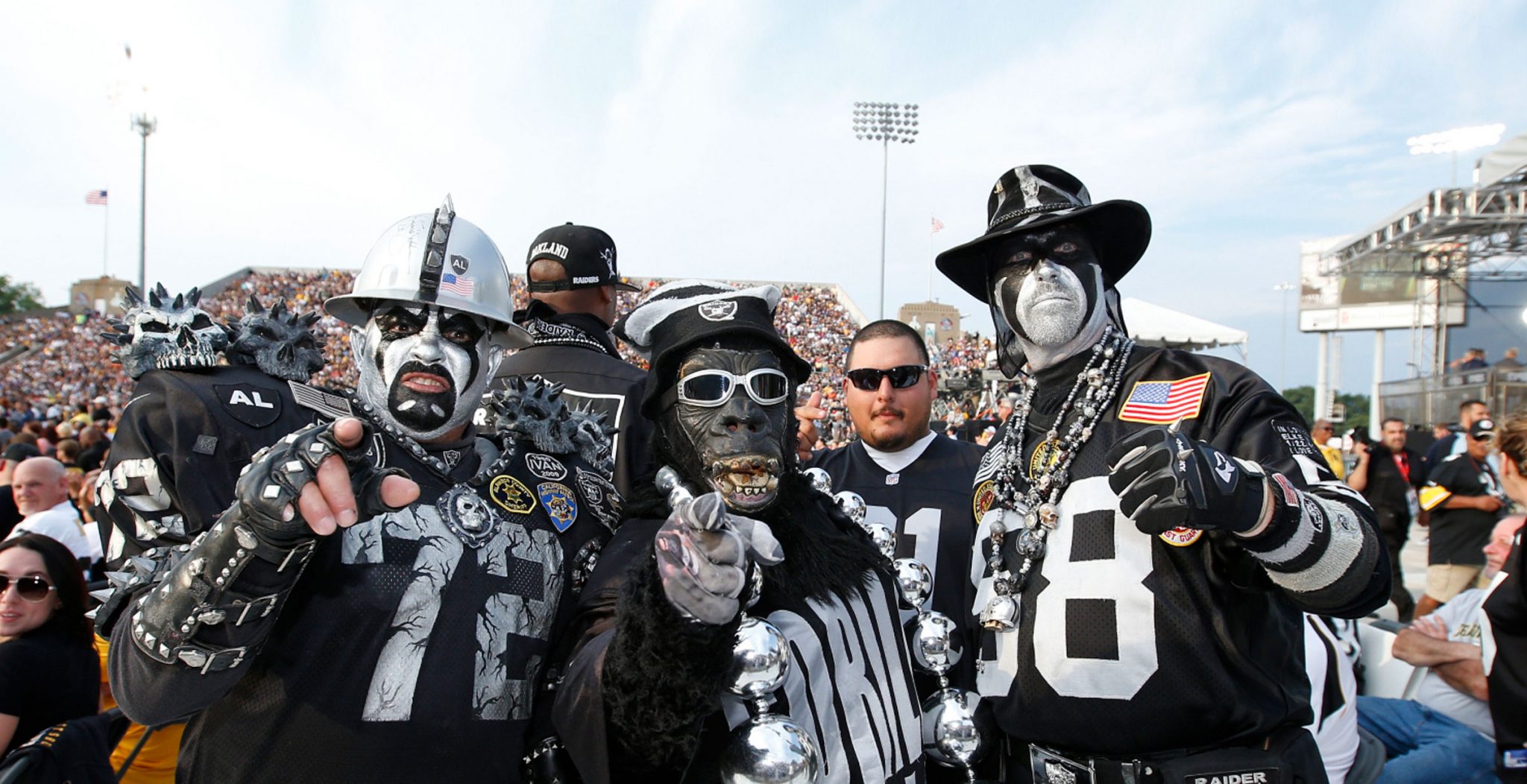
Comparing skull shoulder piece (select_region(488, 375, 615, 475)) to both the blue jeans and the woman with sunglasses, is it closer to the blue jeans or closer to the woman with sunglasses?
the woman with sunglasses

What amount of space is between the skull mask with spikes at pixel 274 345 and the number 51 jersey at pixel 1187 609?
7.03 feet

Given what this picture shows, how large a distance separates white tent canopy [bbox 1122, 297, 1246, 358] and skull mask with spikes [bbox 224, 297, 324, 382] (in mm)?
15378

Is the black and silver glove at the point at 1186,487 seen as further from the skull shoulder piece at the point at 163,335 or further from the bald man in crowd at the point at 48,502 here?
the bald man in crowd at the point at 48,502

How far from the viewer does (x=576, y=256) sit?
4.51m

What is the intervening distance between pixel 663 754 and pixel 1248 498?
138 cm

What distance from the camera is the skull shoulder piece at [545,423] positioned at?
2.52 meters

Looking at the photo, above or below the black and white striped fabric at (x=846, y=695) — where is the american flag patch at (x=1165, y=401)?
above

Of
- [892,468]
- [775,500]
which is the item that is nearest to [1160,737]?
[775,500]

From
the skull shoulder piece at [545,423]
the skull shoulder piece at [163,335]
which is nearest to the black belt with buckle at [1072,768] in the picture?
the skull shoulder piece at [545,423]

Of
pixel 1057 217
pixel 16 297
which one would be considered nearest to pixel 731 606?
pixel 1057 217

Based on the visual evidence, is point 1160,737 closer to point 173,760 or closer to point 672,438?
point 672,438

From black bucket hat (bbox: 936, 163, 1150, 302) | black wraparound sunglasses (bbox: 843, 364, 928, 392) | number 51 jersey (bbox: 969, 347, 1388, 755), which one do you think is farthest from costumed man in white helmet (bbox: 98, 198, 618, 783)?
black wraparound sunglasses (bbox: 843, 364, 928, 392)

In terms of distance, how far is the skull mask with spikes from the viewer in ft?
8.43

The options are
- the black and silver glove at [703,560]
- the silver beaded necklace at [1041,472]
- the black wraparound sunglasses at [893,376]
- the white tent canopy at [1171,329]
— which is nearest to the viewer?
the black and silver glove at [703,560]
